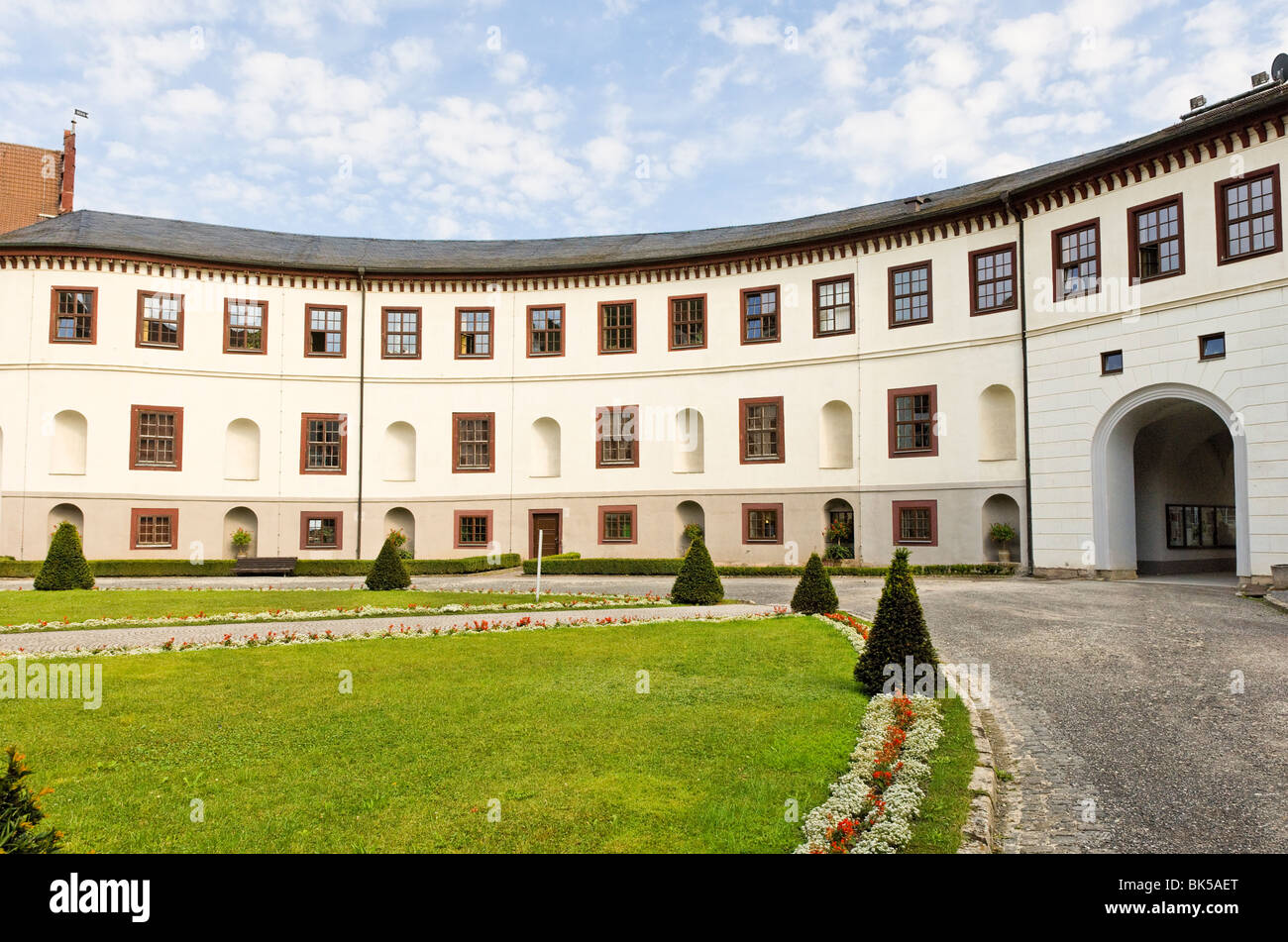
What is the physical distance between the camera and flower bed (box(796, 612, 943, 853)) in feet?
17.6

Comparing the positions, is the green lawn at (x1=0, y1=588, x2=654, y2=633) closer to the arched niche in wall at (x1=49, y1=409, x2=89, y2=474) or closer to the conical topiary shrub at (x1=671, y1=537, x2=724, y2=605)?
the conical topiary shrub at (x1=671, y1=537, x2=724, y2=605)

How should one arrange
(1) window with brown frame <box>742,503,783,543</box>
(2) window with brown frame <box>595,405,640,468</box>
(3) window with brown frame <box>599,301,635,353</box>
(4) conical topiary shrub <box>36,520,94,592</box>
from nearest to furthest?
(4) conical topiary shrub <box>36,520,94,592</box> < (1) window with brown frame <box>742,503,783,543</box> < (2) window with brown frame <box>595,405,640,468</box> < (3) window with brown frame <box>599,301,635,353</box>

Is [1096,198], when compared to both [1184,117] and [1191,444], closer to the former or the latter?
[1184,117]

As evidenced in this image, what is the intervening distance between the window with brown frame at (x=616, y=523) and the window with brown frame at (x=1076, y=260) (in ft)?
57.1

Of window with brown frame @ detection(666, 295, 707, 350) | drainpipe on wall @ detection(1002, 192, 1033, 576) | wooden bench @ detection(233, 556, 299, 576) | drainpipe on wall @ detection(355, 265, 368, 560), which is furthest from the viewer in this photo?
drainpipe on wall @ detection(355, 265, 368, 560)

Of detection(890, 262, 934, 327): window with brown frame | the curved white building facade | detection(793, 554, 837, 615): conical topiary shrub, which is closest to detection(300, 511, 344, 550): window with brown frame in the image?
the curved white building facade

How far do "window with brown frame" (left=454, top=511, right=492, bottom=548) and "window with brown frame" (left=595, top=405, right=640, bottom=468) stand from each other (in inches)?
209

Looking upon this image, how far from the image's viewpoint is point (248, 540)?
109 feet

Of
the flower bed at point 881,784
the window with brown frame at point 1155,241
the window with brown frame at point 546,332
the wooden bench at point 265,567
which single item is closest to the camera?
the flower bed at point 881,784

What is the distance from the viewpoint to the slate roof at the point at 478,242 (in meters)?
30.2

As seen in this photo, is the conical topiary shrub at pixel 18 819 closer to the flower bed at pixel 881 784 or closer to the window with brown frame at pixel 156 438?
the flower bed at pixel 881 784


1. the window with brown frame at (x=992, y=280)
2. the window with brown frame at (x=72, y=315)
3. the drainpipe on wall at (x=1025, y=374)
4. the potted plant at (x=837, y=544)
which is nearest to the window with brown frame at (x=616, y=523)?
the potted plant at (x=837, y=544)

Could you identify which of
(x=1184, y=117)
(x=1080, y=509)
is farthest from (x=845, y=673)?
(x=1184, y=117)

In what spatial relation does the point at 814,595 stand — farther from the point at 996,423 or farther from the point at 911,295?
the point at 911,295
